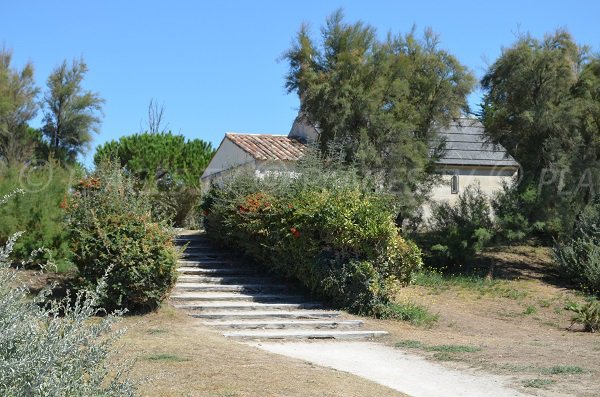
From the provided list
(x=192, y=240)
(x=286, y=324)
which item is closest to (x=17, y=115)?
(x=192, y=240)

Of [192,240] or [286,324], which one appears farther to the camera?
[192,240]

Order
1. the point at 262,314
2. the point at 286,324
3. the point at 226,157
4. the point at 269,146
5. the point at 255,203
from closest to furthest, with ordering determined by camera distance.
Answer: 1. the point at 286,324
2. the point at 262,314
3. the point at 255,203
4. the point at 269,146
5. the point at 226,157

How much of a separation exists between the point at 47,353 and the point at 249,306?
951 cm

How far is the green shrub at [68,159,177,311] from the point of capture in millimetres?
12219

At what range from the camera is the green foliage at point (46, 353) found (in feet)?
13.6

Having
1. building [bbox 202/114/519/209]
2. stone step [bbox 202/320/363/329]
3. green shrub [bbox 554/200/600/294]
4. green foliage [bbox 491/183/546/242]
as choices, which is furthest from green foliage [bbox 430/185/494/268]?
stone step [bbox 202/320/363/329]

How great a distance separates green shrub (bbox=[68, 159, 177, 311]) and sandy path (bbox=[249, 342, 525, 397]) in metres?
2.20

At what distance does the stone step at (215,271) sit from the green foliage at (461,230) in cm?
584

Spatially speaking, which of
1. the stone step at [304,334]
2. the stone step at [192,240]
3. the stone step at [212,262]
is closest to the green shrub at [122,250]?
the stone step at [304,334]

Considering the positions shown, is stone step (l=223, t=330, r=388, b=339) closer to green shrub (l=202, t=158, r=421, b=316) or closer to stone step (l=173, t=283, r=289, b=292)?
green shrub (l=202, t=158, r=421, b=316)

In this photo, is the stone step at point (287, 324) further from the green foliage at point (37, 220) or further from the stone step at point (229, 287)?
the green foliage at point (37, 220)

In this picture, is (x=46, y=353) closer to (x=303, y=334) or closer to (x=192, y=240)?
(x=303, y=334)

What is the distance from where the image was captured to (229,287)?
1493cm

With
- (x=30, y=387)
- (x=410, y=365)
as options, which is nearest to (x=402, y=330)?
(x=410, y=365)
